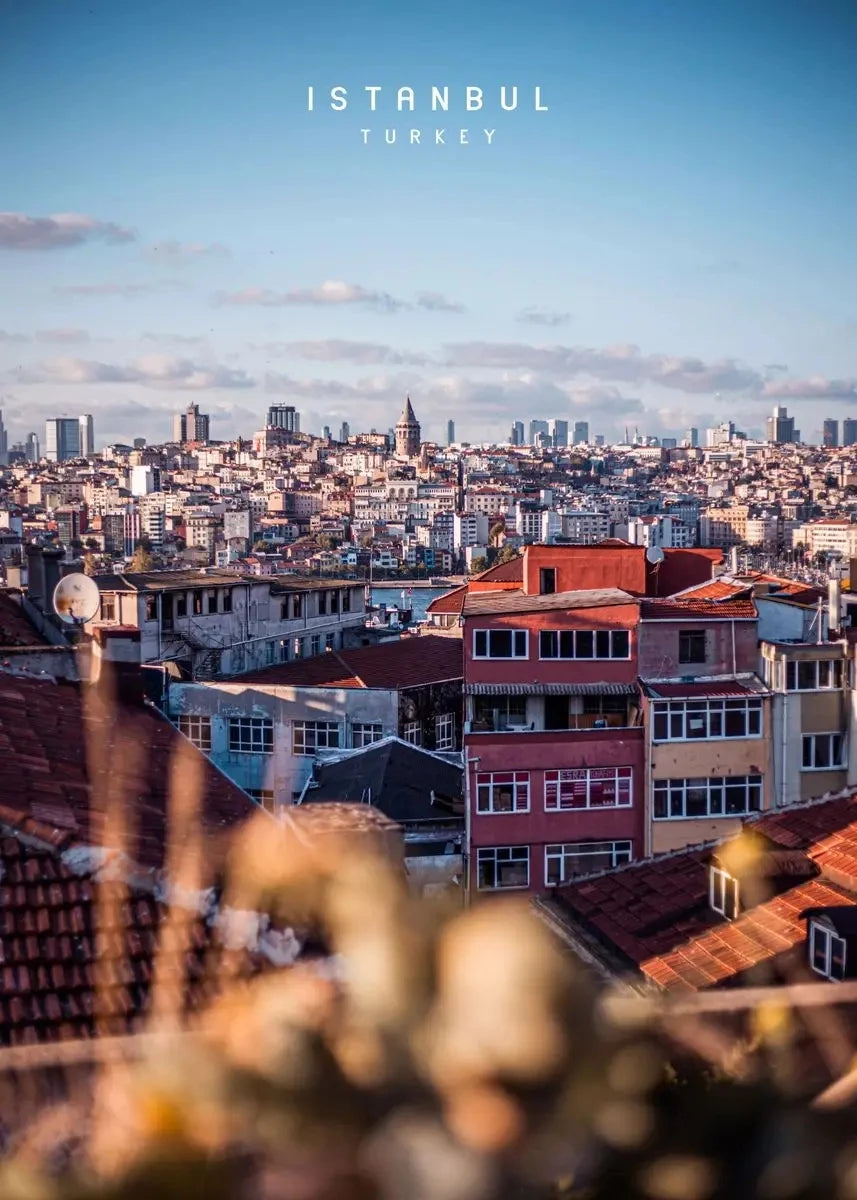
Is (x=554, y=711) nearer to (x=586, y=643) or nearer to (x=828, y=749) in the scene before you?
(x=586, y=643)

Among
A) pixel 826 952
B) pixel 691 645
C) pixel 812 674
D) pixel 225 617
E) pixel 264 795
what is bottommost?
pixel 264 795

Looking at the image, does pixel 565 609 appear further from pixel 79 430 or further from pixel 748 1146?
pixel 79 430

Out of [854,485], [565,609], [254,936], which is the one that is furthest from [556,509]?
[254,936]

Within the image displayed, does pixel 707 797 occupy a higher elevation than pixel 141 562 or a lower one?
higher

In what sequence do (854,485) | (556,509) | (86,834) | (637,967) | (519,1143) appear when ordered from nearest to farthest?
(519,1143)
(86,834)
(637,967)
(556,509)
(854,485)

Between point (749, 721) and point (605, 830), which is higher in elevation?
point (749, 721)

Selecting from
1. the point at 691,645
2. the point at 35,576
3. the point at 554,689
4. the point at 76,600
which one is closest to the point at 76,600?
the point at 76,600

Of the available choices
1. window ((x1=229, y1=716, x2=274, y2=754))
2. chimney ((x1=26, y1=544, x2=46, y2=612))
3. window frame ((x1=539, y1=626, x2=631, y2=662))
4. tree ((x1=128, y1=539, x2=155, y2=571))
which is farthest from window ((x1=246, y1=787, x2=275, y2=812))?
tree ((x1=128, y1=539, x2=155, y2=571))
